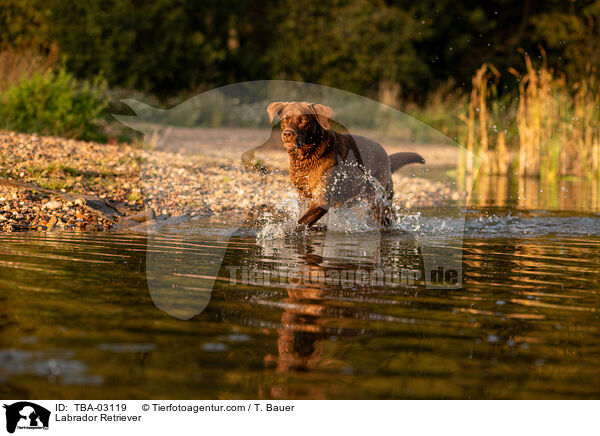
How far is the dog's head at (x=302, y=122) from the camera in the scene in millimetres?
7422

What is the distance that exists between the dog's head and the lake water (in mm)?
1118

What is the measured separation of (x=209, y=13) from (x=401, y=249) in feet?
67.9

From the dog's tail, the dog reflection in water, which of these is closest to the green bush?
the dog's tail

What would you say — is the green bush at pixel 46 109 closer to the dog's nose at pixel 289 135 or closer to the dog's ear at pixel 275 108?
the dog's ear at pixel 275 108

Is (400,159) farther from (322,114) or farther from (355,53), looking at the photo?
(355,53)

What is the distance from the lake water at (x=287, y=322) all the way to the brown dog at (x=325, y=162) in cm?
106

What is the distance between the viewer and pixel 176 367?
11.0 ft

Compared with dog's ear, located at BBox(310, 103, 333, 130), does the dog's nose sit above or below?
below

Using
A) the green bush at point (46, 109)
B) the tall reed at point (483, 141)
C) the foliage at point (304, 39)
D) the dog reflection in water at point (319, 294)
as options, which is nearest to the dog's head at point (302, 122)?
the dog reflection in water at point (319, 294)

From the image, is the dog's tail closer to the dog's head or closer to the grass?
the dog's head

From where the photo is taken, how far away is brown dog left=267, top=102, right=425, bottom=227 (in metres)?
7.53
